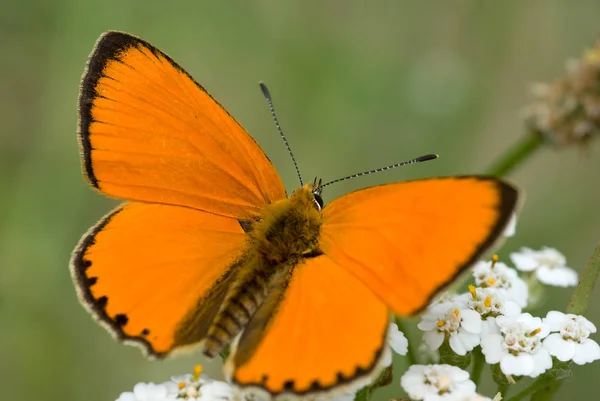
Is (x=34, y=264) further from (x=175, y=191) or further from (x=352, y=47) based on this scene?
(x=352, y=47)

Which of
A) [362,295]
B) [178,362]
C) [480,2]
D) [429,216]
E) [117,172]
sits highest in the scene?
[480,2]

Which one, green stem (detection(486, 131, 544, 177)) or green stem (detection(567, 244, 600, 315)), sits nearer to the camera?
green stem (detection(567, 244, 600, 315))

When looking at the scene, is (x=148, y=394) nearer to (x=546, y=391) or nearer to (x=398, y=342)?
(x=398, y=342)

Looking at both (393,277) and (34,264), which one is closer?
(393,277)

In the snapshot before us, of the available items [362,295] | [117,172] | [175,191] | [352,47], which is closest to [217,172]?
[175,191]

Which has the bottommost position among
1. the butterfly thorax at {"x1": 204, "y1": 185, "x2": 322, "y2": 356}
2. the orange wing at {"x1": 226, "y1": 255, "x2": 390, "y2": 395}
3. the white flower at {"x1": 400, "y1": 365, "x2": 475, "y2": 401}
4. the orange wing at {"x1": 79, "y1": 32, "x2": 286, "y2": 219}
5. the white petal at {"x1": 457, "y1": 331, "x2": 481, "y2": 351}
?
the white flower at {"x1": 400, "y1": 365, "x2": 475, "y2": 401}

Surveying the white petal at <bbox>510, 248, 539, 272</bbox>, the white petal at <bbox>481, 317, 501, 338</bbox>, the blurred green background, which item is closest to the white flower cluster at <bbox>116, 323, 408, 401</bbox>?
the white petal at <bbox>481, 317, 501, 338</bbox>

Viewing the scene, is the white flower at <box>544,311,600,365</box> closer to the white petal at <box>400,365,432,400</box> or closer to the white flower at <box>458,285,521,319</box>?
the white flower at <box>458,285,521,319</box>

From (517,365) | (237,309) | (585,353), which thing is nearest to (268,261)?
(237,309)
